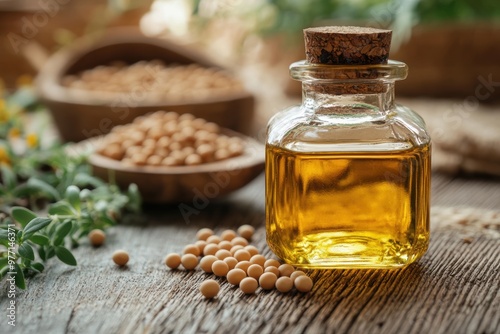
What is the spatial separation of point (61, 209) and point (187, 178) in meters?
0.24

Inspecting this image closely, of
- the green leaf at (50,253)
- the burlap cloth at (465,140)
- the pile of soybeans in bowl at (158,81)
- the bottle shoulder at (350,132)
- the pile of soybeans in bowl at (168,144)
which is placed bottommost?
the burlap cloth at (465,140)

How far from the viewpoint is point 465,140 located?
1.43 metres

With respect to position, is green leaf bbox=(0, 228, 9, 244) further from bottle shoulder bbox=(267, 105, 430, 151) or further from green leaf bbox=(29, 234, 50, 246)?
bottle shoulder bbox=(267, 105, 430, 151)

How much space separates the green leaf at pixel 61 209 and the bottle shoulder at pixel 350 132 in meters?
0.32

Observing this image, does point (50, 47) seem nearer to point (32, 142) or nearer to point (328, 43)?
point (32, 142)

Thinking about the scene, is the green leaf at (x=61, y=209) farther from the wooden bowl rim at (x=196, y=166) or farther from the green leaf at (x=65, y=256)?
the wooden bowl rim at (x=196, y=166)

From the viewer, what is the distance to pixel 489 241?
1039mm

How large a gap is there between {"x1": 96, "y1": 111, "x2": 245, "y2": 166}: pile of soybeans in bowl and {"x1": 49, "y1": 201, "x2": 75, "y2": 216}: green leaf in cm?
21

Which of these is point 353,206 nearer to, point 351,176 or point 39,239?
point 351,176

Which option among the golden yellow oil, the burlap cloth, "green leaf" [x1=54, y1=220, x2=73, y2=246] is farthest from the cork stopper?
the burlap cloth

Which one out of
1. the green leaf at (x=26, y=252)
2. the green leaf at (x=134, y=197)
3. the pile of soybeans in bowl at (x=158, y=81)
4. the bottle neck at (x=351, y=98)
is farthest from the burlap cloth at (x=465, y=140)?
the green leaf at (x=26, y=252)

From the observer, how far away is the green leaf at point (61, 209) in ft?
3.23

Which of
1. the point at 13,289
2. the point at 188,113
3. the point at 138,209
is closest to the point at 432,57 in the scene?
the point at 188,113

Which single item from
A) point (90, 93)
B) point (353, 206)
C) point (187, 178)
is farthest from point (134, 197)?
point (90, 93)
